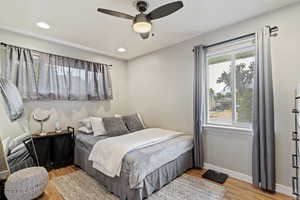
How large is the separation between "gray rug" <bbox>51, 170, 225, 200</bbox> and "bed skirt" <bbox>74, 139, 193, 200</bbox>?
0.26 ft

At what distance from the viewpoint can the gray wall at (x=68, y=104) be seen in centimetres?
266

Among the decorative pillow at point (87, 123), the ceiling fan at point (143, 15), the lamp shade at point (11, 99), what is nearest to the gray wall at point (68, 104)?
the lamp shade at point (11, 99)

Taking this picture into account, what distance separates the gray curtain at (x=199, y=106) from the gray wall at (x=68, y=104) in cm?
→ 237

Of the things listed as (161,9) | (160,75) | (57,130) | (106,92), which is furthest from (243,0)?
(57,130)

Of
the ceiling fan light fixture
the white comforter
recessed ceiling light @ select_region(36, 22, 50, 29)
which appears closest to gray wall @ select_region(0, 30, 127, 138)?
recessed ceiling light @ select_region(36, 22, 50, 29)

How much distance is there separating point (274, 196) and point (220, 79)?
1924 millimetres

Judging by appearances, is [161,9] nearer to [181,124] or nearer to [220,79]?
[220,79]

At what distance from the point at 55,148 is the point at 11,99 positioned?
1149 mm

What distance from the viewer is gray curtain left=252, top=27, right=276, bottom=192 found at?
2090 millimetres

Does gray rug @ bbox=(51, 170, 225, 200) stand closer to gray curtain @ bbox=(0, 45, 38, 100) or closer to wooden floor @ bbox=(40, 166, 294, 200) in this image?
wooden floor @ bbox=(40, 166, 294, 200)

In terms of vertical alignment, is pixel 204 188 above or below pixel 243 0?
below

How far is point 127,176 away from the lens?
6.26 ft

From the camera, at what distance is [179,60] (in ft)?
11.0

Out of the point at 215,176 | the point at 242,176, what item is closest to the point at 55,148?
the point at 215,176
